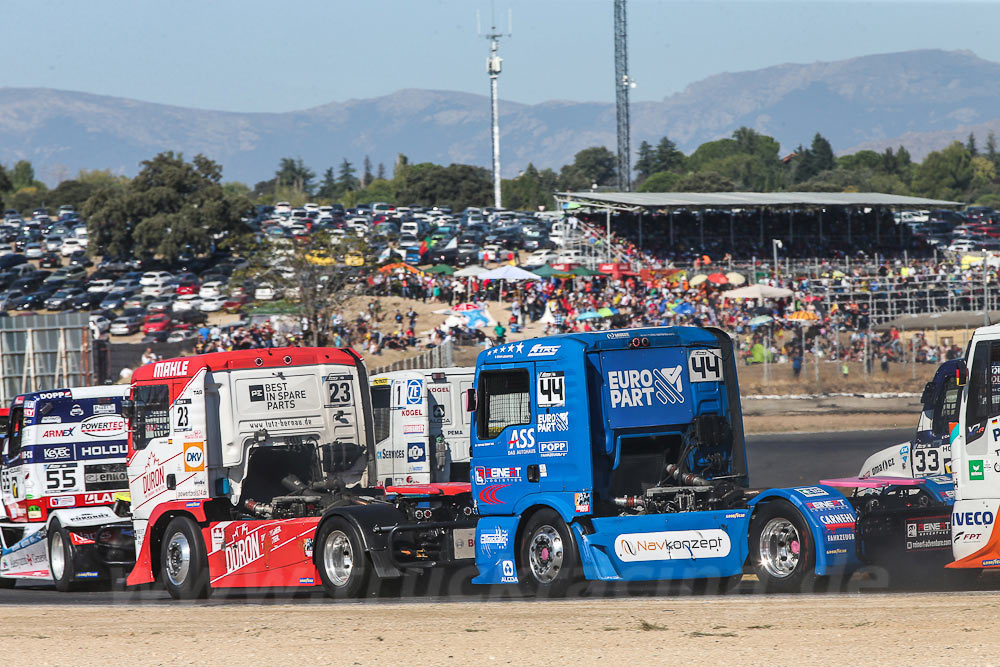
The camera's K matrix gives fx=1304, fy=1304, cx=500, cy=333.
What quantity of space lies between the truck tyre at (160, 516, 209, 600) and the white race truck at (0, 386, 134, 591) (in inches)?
88.3

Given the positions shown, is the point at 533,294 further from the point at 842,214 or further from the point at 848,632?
the point at 848,632

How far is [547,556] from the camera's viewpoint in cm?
1323

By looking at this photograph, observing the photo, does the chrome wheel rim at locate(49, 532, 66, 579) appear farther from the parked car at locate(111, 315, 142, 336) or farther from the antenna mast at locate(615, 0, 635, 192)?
the antenna mast at locate(615, 0, 635, 192)

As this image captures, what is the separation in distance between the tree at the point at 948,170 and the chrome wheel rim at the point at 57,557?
181m

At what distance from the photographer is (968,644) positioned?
337 inches

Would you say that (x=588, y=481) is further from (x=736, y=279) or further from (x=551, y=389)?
(x=736, y=279)

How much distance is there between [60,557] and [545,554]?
7.87 meters

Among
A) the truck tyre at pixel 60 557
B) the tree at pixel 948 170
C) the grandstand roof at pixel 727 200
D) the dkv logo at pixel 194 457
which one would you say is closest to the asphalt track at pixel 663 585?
the truck tyre at pixel 60 557

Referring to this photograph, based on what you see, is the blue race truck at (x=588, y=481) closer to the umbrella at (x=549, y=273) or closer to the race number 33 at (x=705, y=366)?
the race number 33 at (x=705, y=366)

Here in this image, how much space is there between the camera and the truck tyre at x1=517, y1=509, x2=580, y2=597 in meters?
12.9

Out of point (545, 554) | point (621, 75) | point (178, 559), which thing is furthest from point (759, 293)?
point (621, 75)

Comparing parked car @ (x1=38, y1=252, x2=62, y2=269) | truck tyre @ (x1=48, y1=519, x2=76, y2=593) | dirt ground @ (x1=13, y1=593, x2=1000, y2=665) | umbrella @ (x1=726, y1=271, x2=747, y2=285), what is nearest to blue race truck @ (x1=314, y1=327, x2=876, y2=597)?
dirt ground @ (x1=13, y1=593, x2=1000, y2=665)

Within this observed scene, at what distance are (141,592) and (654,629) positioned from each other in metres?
9.44

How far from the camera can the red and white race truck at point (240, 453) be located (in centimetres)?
1488
